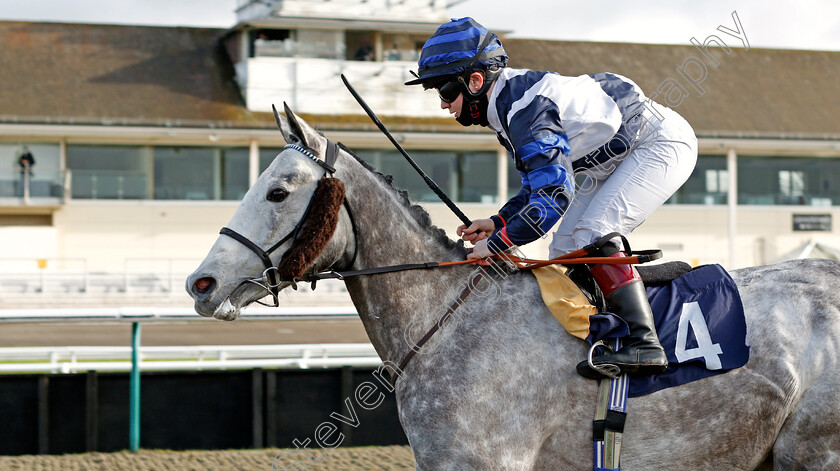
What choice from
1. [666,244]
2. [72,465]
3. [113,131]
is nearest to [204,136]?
[113,131]

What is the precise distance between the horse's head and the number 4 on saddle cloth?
687mm

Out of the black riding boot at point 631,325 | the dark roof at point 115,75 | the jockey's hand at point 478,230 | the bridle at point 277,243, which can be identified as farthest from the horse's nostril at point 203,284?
the dark roof at point 115,75

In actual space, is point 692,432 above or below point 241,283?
below

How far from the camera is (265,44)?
20.0 m

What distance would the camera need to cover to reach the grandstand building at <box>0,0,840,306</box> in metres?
18.6

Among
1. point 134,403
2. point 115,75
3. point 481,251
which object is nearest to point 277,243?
point 481,251

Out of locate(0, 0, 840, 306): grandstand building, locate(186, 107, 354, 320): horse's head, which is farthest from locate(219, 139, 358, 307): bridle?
locate(0, 0, 840, 306): grandstand building

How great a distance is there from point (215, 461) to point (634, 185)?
3.20 meters

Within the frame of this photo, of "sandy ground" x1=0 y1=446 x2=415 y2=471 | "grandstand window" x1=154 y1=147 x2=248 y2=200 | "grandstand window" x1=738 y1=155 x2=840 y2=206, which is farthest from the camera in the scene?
"grandstand window" x1=738 y1=155 x2=840 y2=206

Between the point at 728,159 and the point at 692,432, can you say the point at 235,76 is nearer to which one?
the point at 728,159

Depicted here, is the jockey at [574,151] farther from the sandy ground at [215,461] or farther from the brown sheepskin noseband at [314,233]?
the sandy ground at [215,461]

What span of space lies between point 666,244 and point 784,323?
19.4 metres

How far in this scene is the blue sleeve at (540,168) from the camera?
255cm

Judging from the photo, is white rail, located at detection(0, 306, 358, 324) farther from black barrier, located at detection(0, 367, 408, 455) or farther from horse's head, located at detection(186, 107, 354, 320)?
horse's head, located at detection(186, 107, 354, 320)
